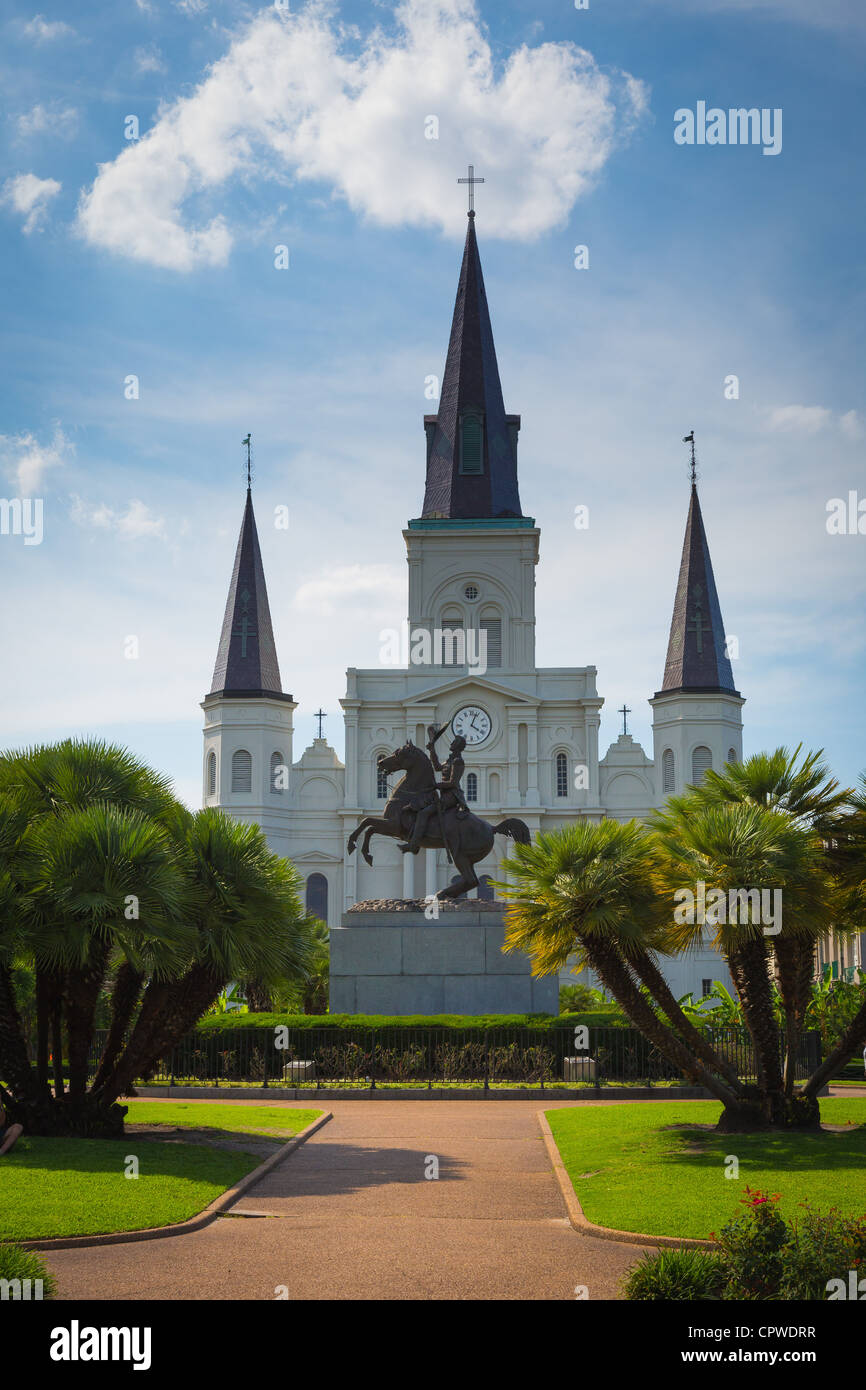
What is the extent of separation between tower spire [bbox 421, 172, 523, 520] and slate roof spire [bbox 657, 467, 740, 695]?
10.4 m

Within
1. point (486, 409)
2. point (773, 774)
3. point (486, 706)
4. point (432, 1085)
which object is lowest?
point (432, 1085)

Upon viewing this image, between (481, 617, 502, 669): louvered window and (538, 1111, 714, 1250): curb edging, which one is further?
(481, 617, 502, 669): louvered window

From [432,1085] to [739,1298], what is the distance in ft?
59.0

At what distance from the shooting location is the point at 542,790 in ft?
244

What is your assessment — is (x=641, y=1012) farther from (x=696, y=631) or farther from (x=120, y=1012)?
(x=696, y=631)

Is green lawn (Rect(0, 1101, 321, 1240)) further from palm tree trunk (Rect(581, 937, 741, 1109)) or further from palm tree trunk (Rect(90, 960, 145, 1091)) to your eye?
palm tree trunk (Rect(581, 937, 741, 1109))

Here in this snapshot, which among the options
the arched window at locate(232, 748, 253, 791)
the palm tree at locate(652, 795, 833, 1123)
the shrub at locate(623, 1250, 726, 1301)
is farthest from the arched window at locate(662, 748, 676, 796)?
the shrub at locate(623, 1250, 726, 1301)

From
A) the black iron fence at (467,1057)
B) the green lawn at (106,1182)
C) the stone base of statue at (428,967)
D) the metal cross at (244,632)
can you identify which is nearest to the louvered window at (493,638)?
the metal cross at (244,632)

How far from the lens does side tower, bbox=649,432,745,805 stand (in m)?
75.0

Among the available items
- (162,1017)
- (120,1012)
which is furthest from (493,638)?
(162,1017)

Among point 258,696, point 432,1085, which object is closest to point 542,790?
point 258,696

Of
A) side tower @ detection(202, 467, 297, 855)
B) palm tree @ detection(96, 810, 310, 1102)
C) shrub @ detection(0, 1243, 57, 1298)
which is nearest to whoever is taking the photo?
shrub @ detection(0, 1243, 57, 1298)

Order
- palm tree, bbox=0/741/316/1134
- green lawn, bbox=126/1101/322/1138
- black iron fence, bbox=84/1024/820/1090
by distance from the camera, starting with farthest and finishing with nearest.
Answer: black iron fence, bbox=84/1024/820/1090
green lawn, bbox=126/1101/322/1138
palm tree, bbox=0/741/316/1134
